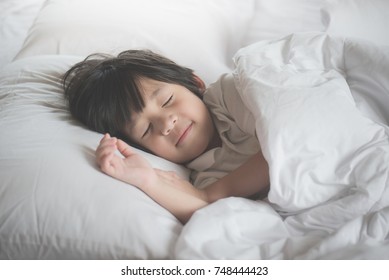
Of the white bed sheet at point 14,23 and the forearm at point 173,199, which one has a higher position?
the white bed sheet at point 14,23

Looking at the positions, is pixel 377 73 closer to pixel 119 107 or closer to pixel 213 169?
pixel 213 169

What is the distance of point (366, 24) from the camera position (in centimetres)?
126

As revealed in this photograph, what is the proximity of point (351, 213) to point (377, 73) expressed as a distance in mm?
369

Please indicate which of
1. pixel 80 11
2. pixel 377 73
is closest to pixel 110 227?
pixel 377 73

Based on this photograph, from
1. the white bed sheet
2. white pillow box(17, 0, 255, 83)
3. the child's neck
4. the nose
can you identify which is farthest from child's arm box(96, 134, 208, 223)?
the white bed sheet

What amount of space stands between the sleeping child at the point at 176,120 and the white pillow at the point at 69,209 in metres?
0.12

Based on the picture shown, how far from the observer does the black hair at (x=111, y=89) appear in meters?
0.93

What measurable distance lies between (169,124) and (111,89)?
0.17 metres

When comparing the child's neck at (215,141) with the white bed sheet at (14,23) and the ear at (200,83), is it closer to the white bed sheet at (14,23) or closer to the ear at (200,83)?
the ear at (200,83)

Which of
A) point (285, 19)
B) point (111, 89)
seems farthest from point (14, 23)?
point (285, 19)

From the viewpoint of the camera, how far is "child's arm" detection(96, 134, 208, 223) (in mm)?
761

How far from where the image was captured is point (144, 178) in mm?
773

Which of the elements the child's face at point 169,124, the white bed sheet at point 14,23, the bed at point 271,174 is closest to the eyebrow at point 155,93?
the child's face at point 169,124

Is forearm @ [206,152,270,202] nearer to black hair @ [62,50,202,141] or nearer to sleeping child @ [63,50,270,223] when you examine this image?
sleeping child @ [63,50,270,223]
